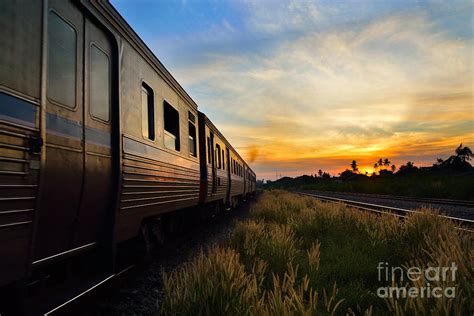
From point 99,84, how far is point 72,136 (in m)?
0.95

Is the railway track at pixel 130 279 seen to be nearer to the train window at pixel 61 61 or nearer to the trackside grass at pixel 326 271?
the trackside grass at pixel 326 271

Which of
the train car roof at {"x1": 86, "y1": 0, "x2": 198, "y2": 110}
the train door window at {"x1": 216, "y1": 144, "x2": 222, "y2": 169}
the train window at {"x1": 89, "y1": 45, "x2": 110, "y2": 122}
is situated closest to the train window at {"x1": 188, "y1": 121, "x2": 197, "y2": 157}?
the train car roof at {"x1": 86, "y1": 0, "x2": 198, "y2": 110}

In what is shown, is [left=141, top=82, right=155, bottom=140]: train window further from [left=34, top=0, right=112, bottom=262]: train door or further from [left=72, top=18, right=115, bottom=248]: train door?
[left=34, top=0, right=112, bottom=262]: train door

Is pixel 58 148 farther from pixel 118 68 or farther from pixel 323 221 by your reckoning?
pixel 323 221

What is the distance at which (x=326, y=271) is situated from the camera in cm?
569

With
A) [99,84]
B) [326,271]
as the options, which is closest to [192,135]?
[326,271]

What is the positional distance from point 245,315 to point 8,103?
2.54 m

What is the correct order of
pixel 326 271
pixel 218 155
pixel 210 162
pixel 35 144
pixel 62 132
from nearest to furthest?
1. pixel 35 144
2. pixel 62 132
3. pixel 326 271
4. pixel 210 162
5. pixel 218 155

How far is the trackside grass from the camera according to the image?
3440 mm

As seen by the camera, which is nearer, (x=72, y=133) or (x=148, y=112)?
(x=72, y=133)

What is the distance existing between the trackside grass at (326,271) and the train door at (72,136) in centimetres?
115

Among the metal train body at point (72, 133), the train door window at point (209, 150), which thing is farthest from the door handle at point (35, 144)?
the train door window at point (209, 150)

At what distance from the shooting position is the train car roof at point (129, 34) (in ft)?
15.1

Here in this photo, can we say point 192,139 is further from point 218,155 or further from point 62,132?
point 62,132
